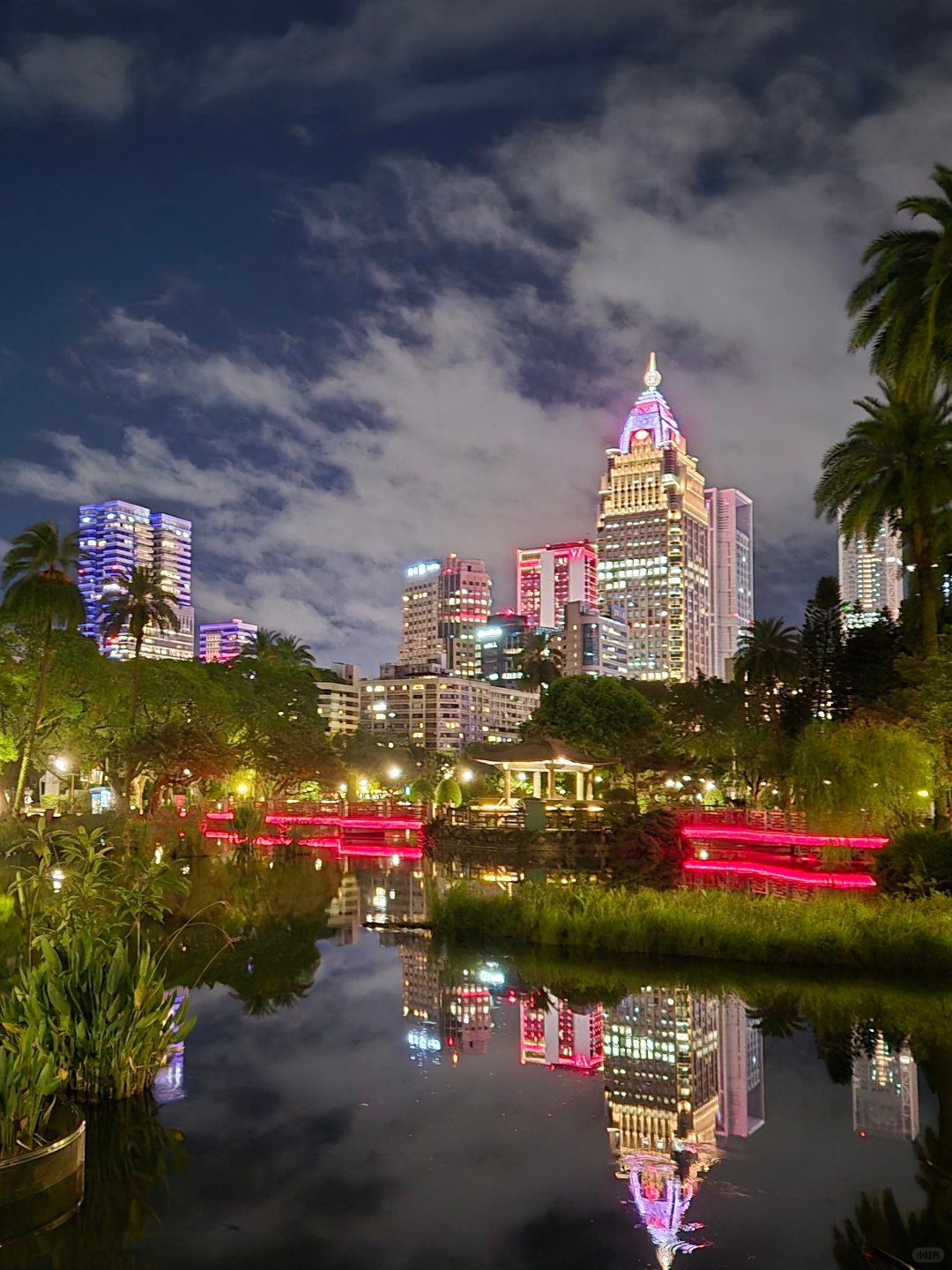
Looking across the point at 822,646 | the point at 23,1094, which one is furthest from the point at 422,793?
the point at 23,1094

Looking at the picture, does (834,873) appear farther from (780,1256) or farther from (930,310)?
(780,1256)

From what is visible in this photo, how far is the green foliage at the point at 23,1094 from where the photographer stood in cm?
758

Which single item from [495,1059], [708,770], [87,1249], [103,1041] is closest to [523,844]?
[495,1059]

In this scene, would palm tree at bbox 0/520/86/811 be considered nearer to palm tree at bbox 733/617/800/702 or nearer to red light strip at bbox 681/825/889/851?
red light strip at bbox 681/825/889/851

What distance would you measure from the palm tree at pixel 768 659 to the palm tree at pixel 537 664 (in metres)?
34.9

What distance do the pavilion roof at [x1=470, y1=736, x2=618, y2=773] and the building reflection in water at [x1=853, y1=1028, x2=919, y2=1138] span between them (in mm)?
27244

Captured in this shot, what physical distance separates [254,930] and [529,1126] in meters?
12.0

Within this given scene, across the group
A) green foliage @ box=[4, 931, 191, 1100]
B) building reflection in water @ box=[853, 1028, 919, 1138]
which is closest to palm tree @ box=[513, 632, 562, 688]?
building reflection in water @ box=[853, 1028, 919, 1138]

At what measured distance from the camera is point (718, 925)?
57.9 feet

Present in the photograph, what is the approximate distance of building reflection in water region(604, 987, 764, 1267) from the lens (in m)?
8.47

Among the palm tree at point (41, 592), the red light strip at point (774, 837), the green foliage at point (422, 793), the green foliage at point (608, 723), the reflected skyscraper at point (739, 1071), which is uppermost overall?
the palm tree at point (41, 592)

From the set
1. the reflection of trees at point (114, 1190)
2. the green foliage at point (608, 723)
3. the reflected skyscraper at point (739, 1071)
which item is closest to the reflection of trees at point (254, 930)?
the reflection of trees at point (114, 1190)

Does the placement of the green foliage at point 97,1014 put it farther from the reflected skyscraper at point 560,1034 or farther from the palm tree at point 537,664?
the palm tree at point 537,664

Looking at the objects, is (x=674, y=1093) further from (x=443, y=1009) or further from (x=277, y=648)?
(x=277, y=648)
